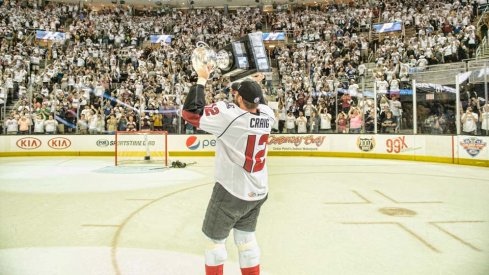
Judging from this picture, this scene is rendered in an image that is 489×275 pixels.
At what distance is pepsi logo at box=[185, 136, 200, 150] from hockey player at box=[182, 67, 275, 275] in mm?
13819

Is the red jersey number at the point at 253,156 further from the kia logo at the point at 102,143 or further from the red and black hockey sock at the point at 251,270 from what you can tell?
the kia logo at the point at 102,143

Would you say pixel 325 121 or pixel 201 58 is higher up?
A: pixel 325 121

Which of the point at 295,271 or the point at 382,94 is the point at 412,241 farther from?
the point at 382,94

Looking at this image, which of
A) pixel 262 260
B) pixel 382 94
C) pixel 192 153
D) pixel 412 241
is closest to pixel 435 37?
pixel 382 94

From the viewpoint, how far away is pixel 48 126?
16.5 m

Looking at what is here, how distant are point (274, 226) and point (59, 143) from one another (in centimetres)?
1468

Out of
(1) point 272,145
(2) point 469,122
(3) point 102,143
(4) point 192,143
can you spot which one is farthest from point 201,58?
(3) point 102,143

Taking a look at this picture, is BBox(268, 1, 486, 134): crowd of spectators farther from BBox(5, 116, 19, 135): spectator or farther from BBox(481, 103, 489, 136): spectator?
BBox(5, 116, 19, 135): spectator

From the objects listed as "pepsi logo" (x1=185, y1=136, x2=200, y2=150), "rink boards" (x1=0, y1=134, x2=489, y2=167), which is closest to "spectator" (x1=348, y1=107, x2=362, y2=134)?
"rink boards" (x1=0, y1=134, x2=489, y2=167)

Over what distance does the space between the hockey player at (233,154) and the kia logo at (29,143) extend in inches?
656

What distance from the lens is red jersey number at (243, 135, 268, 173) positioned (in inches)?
109

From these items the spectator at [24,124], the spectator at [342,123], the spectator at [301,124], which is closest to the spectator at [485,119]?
the spectator at [342,123]

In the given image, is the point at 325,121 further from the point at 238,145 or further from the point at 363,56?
the point at 238,145

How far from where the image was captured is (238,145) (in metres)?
2.77
